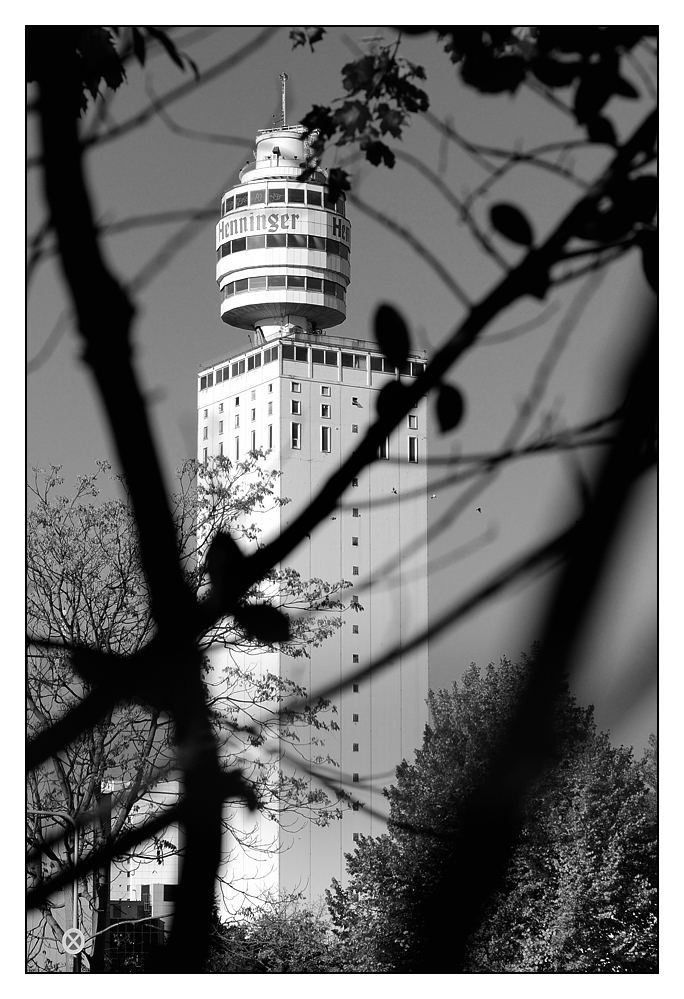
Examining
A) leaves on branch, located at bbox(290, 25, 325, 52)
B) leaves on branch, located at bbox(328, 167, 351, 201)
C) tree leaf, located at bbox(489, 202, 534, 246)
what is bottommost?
tree leaf, located at bbox(489, 202, 534, 246)

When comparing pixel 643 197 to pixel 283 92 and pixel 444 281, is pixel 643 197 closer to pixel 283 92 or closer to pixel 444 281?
pixel 444 281

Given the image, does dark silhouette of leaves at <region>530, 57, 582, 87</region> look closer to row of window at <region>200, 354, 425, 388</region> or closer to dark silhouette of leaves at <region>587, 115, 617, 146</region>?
dark silhouette of leaves at <region>587, 115, 617, 146</region>

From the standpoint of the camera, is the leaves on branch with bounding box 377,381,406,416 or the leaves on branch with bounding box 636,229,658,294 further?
the leaves on branch with bounding box 636,229,658,294

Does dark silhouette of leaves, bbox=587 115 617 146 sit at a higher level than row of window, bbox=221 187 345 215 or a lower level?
lower

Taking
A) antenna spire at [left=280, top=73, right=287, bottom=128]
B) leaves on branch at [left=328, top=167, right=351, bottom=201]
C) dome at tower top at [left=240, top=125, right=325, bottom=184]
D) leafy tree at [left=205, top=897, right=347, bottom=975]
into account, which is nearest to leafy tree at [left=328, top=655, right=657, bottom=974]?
leafy tree at [left=205, top=897, right=347, bottom=975]

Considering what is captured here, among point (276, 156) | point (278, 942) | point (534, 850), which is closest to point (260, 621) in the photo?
point (276, 156)

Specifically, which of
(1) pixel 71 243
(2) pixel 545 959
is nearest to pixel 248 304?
(2) pixel 545 959

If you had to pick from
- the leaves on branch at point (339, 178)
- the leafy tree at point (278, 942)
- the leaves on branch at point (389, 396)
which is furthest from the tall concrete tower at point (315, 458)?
the leaves on branch at point (389, 396)

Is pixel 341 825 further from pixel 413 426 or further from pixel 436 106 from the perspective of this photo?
pixel 436 106
